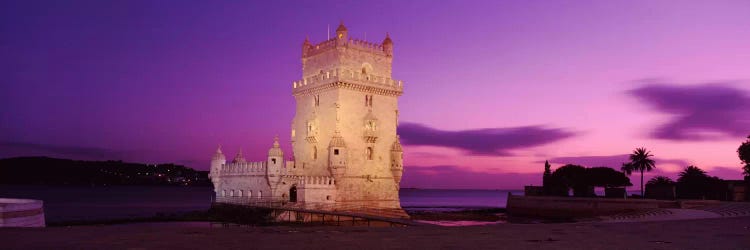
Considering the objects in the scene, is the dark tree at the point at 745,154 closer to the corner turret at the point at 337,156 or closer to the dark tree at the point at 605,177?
the dark tree at the point at 605,177

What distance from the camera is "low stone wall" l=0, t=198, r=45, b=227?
70.1 feet

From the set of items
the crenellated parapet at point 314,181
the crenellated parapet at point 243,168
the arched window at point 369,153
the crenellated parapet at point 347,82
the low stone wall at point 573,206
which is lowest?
the low stone wall at point 573,206

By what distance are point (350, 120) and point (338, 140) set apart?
7.73 ft

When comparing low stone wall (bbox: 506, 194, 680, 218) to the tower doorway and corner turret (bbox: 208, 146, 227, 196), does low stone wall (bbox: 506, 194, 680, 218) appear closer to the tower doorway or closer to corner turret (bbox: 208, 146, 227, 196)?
the tower doorway

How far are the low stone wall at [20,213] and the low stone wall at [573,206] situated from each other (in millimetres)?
44888

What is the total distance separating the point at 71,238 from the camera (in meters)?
15.8

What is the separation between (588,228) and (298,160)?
38209 millimetres

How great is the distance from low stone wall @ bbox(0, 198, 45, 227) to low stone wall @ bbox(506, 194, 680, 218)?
44.9m

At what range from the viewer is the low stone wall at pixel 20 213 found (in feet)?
70.1

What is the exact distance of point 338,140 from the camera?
170 ft

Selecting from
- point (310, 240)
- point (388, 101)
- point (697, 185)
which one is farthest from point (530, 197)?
point (310, 240)

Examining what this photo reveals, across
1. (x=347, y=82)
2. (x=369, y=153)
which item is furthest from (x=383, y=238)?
(x=369, y=153)

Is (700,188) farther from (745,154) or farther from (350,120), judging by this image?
(350,120)

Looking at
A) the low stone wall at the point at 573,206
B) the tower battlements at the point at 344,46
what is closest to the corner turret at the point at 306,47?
the tower battlements at the point at 344,46
